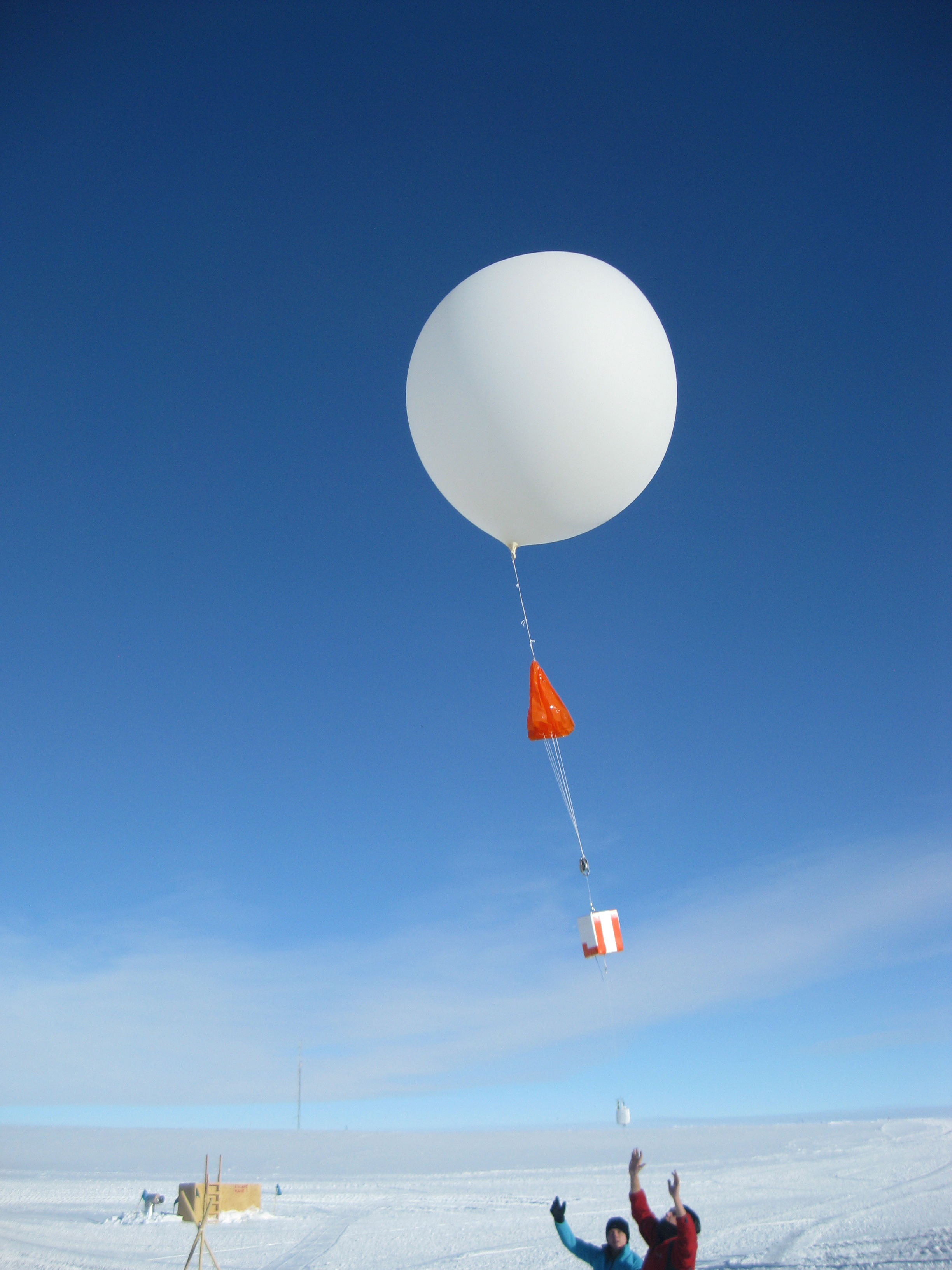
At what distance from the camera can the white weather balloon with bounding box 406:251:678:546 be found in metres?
7.25

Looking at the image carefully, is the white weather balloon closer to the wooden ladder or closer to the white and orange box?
the white and orange box

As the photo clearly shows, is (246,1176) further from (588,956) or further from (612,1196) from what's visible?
(588,956)

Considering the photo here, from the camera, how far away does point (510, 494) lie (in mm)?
7645

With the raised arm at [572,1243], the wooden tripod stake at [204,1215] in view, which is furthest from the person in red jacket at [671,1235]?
the wooden tripod stake at [204,1215]

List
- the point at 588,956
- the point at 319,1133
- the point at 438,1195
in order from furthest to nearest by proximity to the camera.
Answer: the point at 319,1133 → the point at 438,1195 → the point at 588,956

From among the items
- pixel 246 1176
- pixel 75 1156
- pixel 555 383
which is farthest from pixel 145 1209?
pixel 75 1156

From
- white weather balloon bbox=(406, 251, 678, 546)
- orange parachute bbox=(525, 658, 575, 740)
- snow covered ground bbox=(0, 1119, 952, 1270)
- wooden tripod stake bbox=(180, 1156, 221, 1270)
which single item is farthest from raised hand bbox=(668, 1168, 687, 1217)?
snow covered ground bbox=(0, 1119, 952, 1270)

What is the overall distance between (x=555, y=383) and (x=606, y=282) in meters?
1.42

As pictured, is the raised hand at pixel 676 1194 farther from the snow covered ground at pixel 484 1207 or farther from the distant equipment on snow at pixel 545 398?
the snow covered ground at pixel 484 1207

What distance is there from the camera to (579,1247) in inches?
208

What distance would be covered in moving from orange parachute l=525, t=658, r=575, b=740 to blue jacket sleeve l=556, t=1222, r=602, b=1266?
381cm

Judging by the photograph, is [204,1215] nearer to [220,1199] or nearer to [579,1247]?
[220,1199]

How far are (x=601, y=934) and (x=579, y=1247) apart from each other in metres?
→ 2.30

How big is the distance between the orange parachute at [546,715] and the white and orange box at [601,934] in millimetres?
1722
